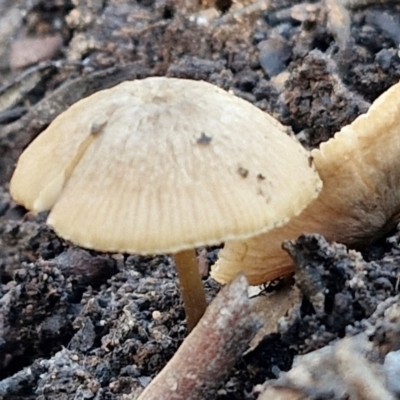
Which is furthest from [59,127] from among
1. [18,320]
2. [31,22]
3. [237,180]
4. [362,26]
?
[31,22]

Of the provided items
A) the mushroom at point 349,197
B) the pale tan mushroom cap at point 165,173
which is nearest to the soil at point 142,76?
the mushroom at point 349,197

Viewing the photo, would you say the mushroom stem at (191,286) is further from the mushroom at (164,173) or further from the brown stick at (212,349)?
the mushroom at (164,173)

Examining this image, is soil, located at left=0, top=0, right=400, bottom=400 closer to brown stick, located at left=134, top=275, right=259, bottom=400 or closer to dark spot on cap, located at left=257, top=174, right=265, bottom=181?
brown stick, located at left=134, top=275, right=259, bottom=400

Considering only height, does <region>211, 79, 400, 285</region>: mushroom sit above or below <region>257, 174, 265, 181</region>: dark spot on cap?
below

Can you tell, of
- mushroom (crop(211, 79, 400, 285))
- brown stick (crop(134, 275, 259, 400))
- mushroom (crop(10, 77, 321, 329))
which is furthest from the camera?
mushroom (crop(211, 79, 400, 285))

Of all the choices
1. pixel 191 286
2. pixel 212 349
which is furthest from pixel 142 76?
pixel 212 349

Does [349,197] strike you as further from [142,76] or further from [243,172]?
[142,76]

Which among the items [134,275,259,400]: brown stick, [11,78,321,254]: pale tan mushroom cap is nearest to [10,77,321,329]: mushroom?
[11,78,321,254]: pale tan mushroom cap
